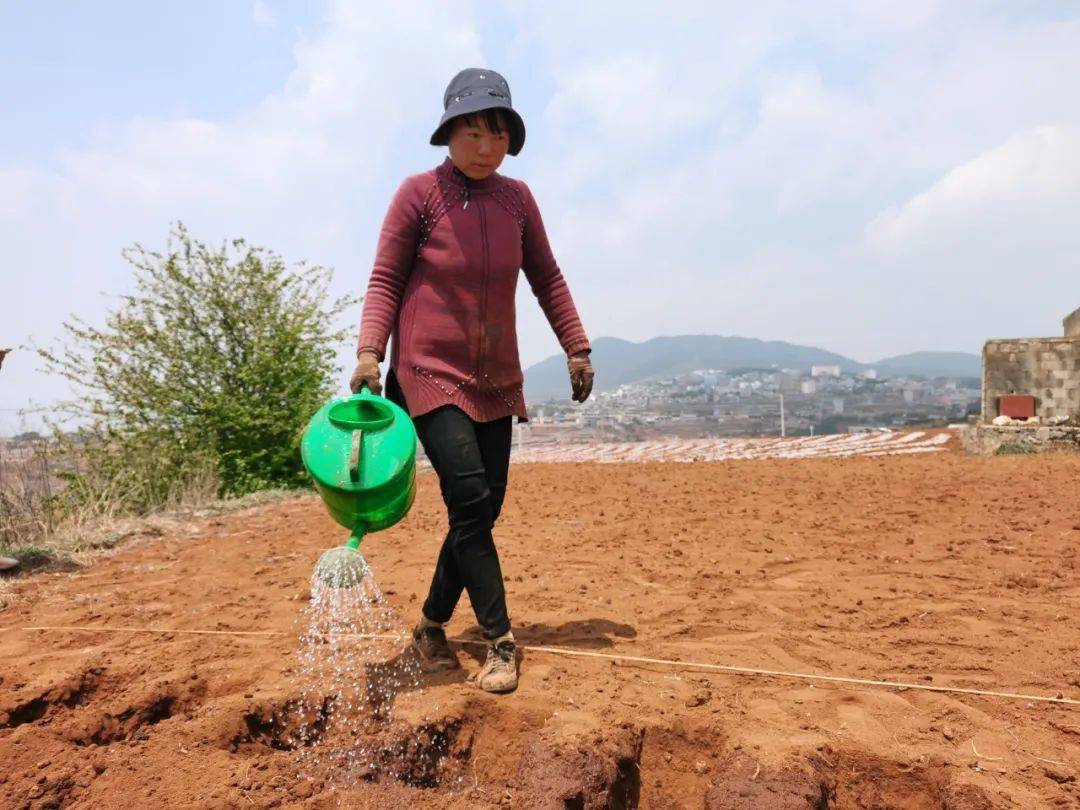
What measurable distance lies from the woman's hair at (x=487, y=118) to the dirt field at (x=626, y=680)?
1813 millimetres

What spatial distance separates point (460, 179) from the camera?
2.51 meters

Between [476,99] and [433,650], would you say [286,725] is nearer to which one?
[433,650]

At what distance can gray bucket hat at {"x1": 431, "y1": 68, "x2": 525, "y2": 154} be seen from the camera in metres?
2.33

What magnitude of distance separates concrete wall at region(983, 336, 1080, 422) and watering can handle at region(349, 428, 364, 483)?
12856 mm

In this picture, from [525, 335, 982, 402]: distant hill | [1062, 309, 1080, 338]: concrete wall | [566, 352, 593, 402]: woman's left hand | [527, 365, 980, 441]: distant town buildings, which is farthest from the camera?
[525, 335, 982, 402]: distant hill

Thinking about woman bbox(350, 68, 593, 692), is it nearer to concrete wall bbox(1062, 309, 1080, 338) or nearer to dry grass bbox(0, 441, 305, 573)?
dry grass bbox(0, 441, 305, 573)

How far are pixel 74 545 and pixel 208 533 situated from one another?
902 millimetres

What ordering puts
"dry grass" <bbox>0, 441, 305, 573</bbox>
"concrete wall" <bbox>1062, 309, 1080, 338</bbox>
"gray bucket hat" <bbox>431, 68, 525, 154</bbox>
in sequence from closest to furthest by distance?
"gray bucket hat" <bbox>431, 68, 525, 154</bbox> → "dry grass" <bbox>0, 441, 305, 573</bbox> → "concrete wall" <bbox>1062, 309, 1080, 338</bbox>

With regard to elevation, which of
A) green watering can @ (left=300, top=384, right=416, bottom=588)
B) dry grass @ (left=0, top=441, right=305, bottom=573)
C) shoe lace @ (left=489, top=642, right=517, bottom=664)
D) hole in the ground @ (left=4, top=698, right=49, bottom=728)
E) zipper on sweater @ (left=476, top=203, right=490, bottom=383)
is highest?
zipper on sweater @ (left=476, top=203, right=490, bottom=383)


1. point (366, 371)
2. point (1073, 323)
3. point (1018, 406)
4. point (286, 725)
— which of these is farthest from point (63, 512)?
point (1073, 323)

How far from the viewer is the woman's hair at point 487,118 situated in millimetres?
2375

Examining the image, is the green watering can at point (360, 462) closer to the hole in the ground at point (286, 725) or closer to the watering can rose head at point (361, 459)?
the watering can rose head at point (361, 459)

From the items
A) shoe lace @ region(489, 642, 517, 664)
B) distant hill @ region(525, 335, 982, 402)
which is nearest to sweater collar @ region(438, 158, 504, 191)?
shoe lace @ region(489, 642, 517, 664)

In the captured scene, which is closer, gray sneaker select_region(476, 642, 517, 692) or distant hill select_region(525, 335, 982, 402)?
gray sneaker select_region(476, 642, 517, 692)
